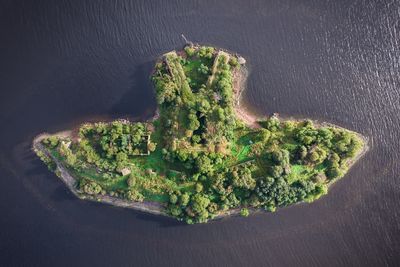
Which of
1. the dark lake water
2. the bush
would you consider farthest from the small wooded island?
the dark lake water

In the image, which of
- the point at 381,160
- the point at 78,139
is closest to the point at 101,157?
the point at 78,139

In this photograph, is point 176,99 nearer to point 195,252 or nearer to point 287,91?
point 287,91

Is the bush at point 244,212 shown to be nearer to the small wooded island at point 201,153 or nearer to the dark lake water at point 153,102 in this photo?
the small wooded island at point 201,153

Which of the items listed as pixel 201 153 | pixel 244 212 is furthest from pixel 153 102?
pixel 244 212

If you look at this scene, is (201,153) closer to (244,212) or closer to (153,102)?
(244,212)

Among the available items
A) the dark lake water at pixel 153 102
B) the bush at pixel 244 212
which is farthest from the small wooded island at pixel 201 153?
the dark lake water at pixel 153 102

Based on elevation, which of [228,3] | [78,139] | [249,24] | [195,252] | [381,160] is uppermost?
[228,3]

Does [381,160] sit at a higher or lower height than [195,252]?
higher
